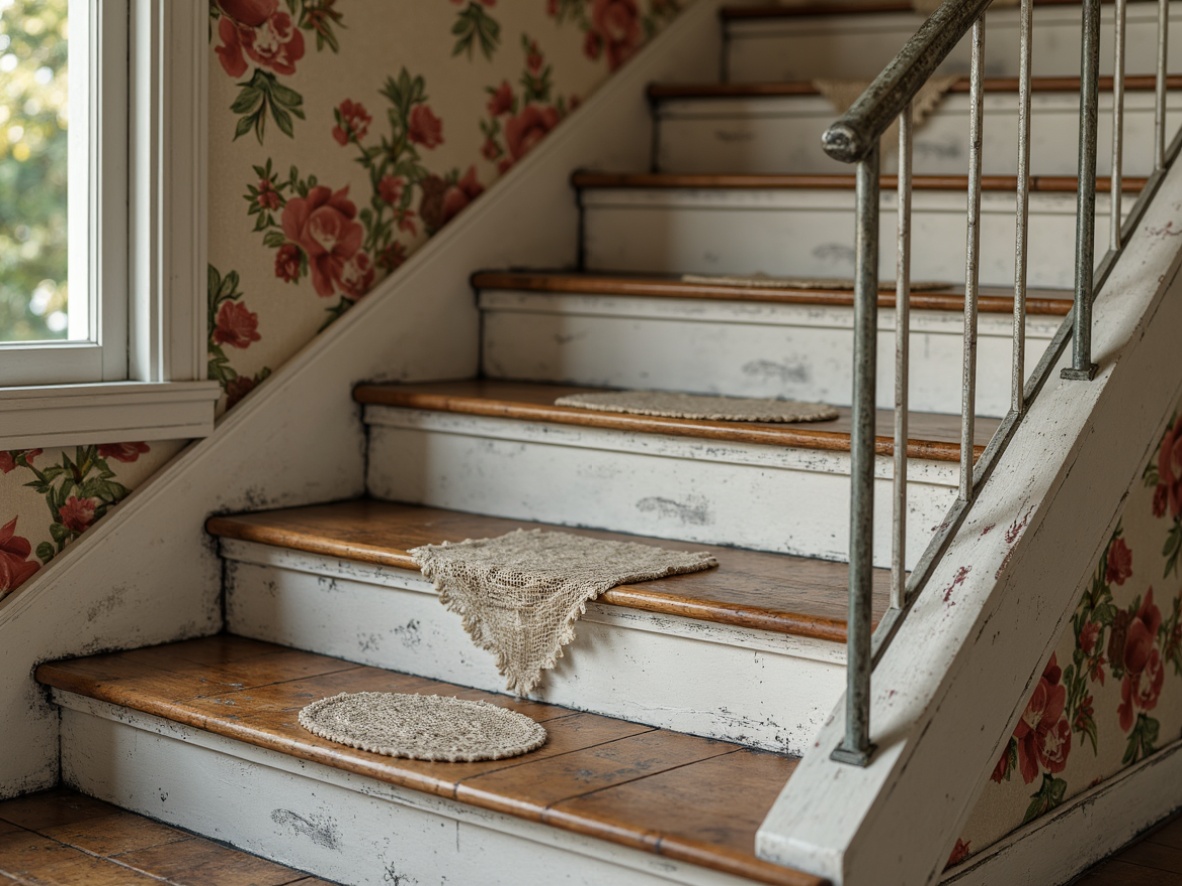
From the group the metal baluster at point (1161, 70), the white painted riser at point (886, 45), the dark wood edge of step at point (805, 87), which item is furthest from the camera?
the white painted riser at point (886, 45)

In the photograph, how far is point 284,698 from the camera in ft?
6.39

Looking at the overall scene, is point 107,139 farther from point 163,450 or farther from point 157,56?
point 163,450

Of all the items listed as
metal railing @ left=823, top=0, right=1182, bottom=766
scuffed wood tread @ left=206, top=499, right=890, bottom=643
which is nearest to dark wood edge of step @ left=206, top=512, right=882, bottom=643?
scuffed wood tread @ left=206, top=499, right=890, bottom=643

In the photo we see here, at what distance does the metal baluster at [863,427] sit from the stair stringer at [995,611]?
10cm

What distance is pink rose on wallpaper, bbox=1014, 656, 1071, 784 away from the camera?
6.00 feet

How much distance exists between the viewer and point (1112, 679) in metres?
2.04

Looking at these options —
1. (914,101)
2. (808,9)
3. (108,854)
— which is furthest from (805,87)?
(108,854)

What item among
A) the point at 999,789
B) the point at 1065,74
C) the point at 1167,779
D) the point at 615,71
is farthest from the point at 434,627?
the point at 1065,74

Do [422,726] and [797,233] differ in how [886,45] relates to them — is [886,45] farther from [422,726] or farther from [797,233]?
[422,726]

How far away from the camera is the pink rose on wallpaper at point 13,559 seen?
2072 mm

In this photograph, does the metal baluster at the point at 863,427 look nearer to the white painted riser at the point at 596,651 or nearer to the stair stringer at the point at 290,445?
the white painted riser at the point at 596,651

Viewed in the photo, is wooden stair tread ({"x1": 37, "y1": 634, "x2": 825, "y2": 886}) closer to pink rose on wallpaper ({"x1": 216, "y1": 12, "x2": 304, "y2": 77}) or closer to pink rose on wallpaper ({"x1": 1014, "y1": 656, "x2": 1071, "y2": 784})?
pink rose on wallpaper ({"x1": 1014, "y1": 656, "x2": 1071, "y2": 784})

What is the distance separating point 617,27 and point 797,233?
70 cm

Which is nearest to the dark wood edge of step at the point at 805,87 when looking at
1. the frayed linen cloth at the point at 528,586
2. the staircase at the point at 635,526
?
the staircase at the point at 635,526
